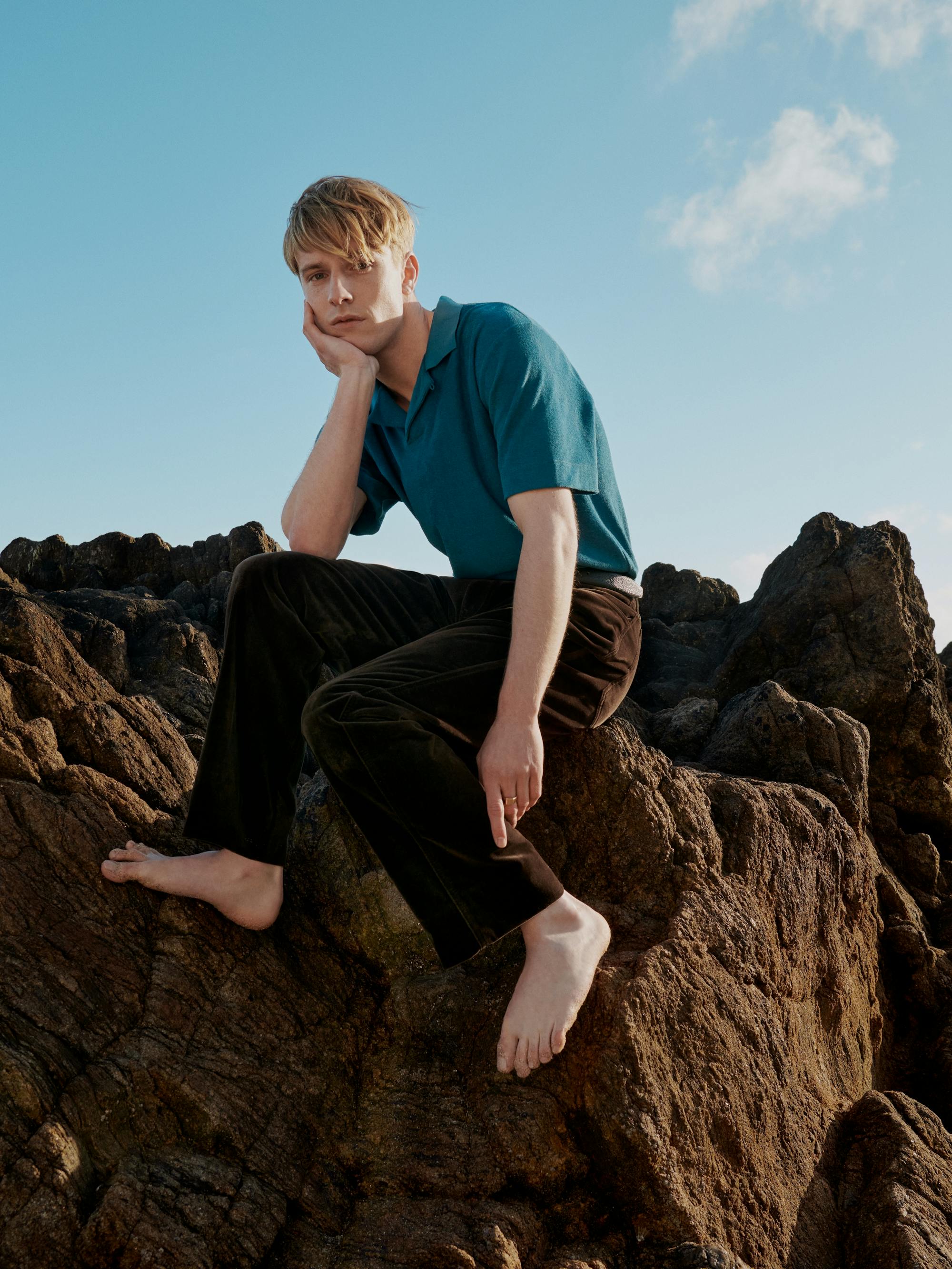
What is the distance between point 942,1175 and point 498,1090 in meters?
1.57

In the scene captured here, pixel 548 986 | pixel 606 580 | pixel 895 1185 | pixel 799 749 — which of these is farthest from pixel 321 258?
A: pixel 895 1185

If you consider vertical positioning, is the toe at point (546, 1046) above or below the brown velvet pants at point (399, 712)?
below

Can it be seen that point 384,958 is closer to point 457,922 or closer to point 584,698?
point 457,922

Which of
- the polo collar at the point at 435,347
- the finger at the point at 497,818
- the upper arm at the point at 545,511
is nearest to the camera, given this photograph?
the finger at the point at 497,818

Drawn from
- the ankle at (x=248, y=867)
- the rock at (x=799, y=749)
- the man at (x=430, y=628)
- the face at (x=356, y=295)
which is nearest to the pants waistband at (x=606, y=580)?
the man at (x=430, y=628)

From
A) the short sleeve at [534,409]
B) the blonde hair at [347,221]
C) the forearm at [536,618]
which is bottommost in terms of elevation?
the forearm at [536,618]

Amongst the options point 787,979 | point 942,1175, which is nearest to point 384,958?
point 787,979

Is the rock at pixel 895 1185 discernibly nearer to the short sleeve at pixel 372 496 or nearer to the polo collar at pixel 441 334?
the short sleeve at pixel 372 496

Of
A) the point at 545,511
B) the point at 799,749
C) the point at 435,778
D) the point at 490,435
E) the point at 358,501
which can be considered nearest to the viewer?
the point at 435,778

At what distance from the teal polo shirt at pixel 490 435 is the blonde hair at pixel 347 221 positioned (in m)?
0.33

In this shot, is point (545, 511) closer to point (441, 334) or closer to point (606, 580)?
point (606, 580)

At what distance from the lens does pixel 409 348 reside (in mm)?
3785

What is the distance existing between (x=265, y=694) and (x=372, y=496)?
3.57 feet

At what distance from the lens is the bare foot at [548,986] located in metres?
2.88
